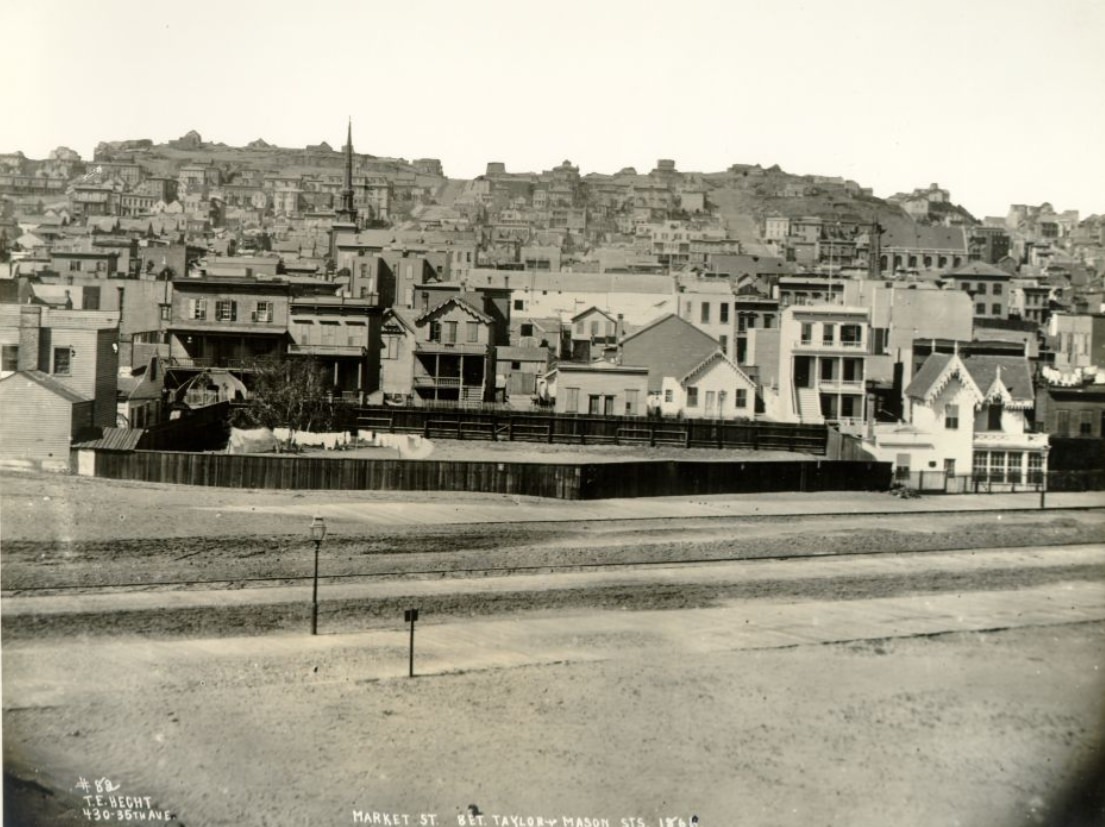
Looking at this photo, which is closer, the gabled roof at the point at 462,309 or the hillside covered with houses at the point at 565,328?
the hillside covered with houses at the point at 565,328

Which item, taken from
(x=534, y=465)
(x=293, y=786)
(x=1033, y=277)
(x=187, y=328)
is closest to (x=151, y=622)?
(x=293, y=786)

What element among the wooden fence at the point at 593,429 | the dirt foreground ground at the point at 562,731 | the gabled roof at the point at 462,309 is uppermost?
the gabled roof at the point at 462,309

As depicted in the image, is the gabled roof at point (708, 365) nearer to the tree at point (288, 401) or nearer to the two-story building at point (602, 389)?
the two-story building at point (602, 389)

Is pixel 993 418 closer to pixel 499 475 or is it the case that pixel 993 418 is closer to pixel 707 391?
pixel 707 391

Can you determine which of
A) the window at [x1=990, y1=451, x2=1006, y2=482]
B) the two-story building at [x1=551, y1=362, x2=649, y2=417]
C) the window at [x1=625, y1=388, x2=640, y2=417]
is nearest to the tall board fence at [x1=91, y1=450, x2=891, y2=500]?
the window at [x1=990, y1=451, x2=1006, y2=482]

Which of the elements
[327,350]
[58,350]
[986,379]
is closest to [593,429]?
[327,350]

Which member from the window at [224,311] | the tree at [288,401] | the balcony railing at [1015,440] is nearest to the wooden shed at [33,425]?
the tree at [288,401]

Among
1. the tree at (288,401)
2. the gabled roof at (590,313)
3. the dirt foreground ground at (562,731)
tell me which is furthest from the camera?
the gabled roof at (590,313)
